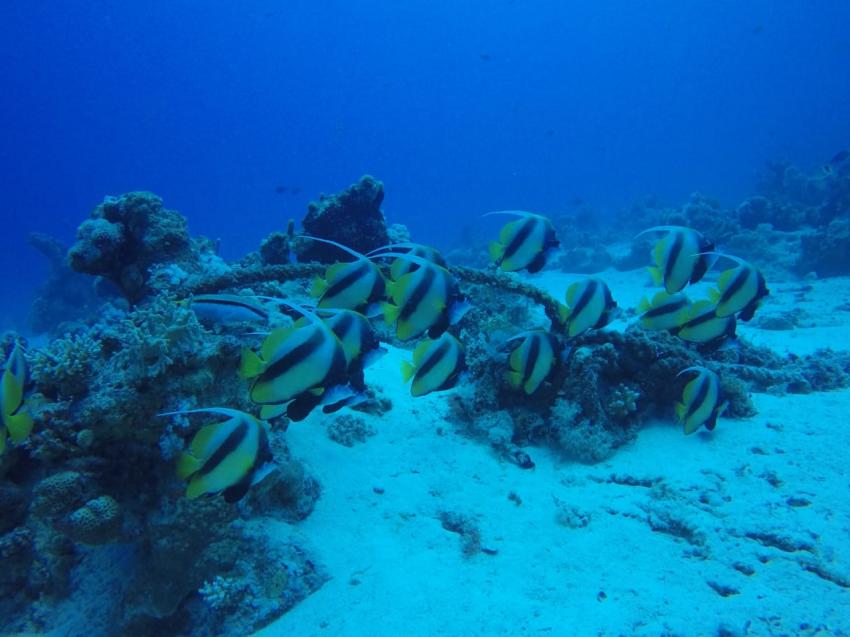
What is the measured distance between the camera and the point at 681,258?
409cm

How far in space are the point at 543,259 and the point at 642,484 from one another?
2.62 meters

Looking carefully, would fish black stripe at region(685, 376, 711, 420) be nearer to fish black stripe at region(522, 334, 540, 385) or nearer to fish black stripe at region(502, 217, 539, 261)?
fish black stripe at region(522, 334, 540, 385)

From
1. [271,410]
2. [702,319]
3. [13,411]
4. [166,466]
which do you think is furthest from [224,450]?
[702,319]

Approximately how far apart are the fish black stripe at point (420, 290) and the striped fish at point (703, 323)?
2774 mm

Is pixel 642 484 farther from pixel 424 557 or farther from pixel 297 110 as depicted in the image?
pixel 297 110

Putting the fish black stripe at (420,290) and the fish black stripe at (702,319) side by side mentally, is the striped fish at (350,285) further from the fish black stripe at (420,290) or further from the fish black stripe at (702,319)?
the fish black stripe at (702,319)

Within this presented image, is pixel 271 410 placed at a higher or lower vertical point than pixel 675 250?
lower

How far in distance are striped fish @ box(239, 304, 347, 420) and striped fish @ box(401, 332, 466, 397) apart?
1.25 m

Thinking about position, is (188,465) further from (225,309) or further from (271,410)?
(225,309)

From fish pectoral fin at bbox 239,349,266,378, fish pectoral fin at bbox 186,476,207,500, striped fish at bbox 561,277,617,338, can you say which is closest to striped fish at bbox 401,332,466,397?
striped fish at bbox 561,277,617,338

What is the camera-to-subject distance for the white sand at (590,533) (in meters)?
3.27

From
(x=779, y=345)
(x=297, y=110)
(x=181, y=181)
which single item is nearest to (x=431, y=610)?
(x=779, y=345)

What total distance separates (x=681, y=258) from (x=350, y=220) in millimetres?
6432

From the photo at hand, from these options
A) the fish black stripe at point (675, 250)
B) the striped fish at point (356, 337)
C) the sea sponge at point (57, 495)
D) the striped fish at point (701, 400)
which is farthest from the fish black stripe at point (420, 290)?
the striped fish at point (701, 400)
